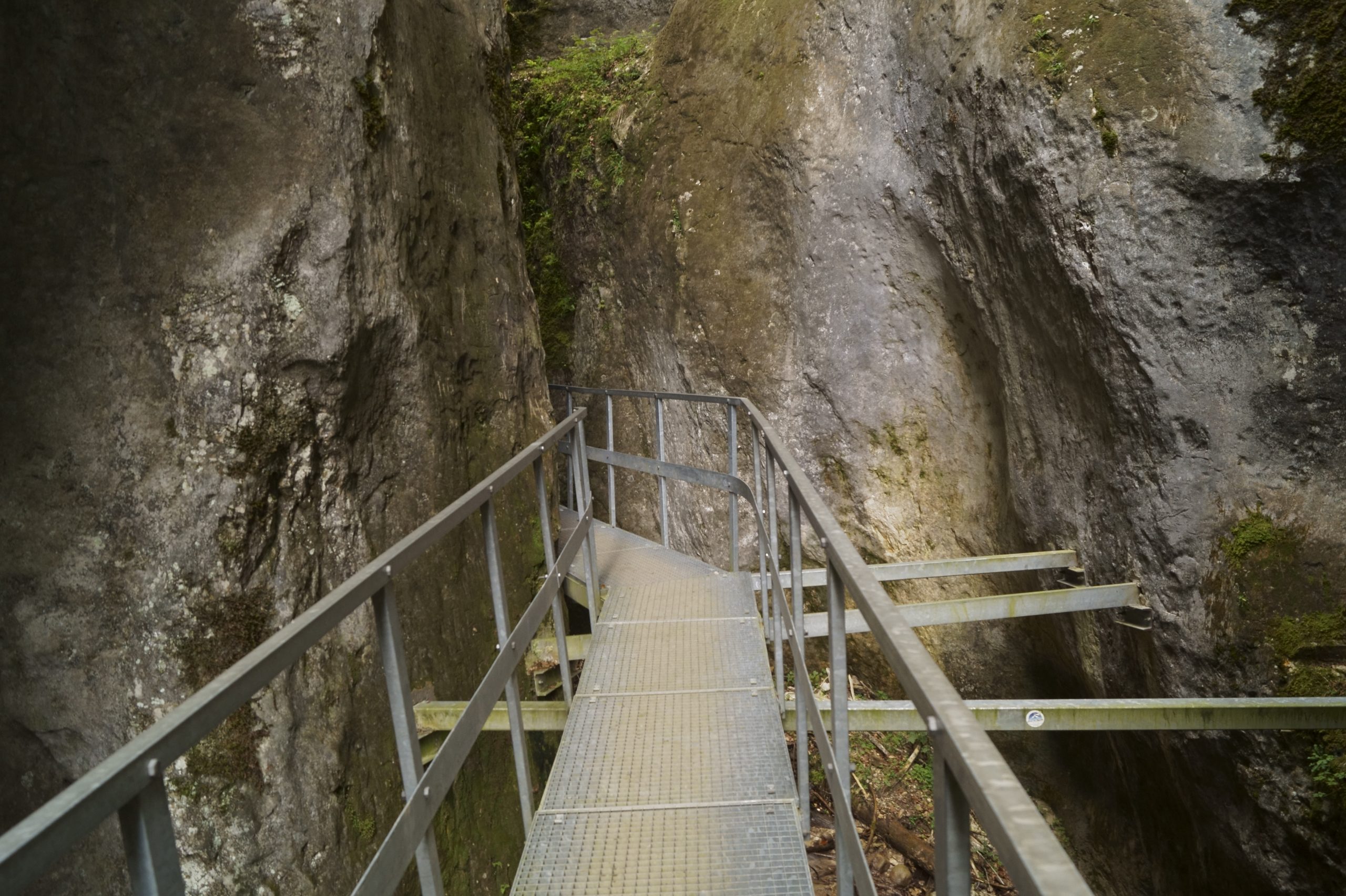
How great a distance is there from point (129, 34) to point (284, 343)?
1.42m

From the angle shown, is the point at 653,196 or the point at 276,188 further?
the point at 653,196

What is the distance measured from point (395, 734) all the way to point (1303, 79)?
18.1 ft

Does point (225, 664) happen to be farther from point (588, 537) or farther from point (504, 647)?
point (588, 537)

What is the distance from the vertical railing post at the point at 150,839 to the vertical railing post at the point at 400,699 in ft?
2.94

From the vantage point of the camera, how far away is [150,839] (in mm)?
1286

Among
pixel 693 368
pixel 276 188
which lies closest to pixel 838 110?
pixel 693 368

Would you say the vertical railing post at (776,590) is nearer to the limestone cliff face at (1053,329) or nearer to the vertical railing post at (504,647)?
the vertical railing post at (504,647)

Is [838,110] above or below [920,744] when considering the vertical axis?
above

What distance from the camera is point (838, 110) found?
26.0ft

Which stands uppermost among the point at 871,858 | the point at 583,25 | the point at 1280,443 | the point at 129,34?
the point at 583,25

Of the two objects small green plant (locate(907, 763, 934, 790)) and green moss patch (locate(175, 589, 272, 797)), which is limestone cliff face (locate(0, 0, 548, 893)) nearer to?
green moss patch (locate(175, 589, 272, 797))

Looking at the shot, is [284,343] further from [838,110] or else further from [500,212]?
[838,110]

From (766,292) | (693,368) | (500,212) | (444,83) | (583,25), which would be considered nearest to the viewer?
(444,83)

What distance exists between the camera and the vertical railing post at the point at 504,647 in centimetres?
324
